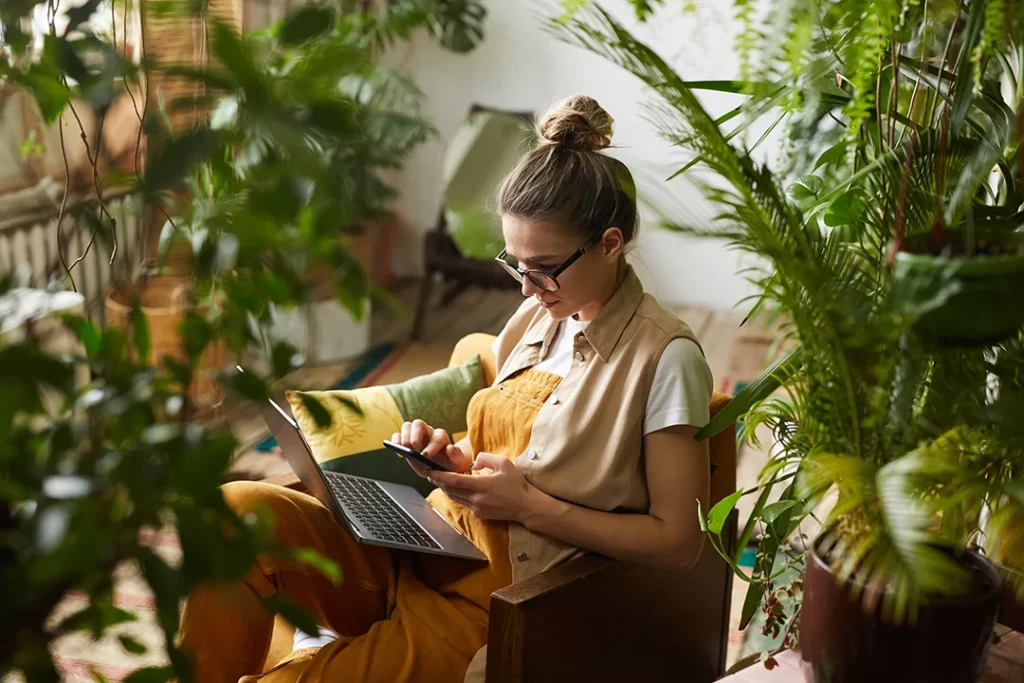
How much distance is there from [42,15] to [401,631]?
211 cm

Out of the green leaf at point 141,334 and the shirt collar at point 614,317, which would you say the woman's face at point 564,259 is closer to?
the shirt collar at point 614,317

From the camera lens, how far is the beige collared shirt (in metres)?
1.57

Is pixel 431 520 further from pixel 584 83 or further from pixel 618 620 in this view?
pixel 584 83

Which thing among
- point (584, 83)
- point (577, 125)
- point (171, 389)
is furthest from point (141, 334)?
point (584, 83)

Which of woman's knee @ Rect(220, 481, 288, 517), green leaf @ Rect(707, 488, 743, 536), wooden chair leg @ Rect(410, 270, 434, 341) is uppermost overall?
green leaf @ Rect(707, 488, 743, 536)

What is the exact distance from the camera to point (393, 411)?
1931 millimetres

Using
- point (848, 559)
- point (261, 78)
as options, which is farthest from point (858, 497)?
point (261, 78)

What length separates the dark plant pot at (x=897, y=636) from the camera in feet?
3.16

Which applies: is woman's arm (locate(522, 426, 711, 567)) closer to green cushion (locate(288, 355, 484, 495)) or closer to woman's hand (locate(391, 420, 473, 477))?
woman's hand (locate(391, 420, 473, 477))

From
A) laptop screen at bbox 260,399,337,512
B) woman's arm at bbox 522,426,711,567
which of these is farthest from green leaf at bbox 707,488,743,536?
laptop screen at bbox 260,399,337,512

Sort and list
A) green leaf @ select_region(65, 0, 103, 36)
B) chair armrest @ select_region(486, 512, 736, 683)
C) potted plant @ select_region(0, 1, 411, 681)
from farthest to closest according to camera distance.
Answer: chair armrest @ select_region(486, 512, 736, 683) → green leaf @ select_region(65, 0, 103, 36) → potted plant @ select_region(0, 1, 411, 681)

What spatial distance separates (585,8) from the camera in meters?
0.97

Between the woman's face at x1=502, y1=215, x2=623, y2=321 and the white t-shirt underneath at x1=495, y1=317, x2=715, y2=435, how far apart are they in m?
0.16

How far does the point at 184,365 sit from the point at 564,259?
3.08ft
